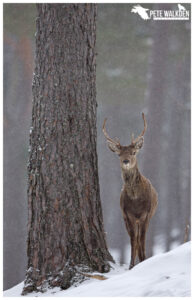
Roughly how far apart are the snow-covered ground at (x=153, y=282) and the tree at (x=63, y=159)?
449 millimetres

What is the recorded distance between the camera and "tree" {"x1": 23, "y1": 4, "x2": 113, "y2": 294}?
17.5 feet

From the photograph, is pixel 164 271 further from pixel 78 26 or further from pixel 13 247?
pixel 13 247

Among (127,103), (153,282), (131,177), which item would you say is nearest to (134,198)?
(131,177)

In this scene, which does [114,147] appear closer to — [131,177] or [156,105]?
[131,177]

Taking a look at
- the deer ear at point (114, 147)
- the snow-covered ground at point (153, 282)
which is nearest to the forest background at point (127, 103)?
the deer ear at point (114, 147)

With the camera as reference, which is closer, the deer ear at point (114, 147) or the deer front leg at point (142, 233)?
the deer ear at point (114, 147)

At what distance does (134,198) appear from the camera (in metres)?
6.19

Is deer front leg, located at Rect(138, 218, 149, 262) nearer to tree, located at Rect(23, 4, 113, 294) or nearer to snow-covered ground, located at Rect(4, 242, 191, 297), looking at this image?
tree, located at Rect(23, 4, 113, 294)

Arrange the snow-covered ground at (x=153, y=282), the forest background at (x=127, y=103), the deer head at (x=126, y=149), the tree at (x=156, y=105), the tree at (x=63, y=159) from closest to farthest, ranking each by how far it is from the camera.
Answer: the snow-covered ground at (x=153, y=282) < the tree at (x=63, y=159) < the deer head at (x=126, y=149) < the tree at (x=156, y=105) < the forest background at (x=127, y=103)

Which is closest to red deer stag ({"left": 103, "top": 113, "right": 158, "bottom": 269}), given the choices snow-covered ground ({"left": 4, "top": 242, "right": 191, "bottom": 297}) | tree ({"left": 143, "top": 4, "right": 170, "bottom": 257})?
snow-covered ground ({"left": 4, "top": 242, "right": 191, "bottom": 297})

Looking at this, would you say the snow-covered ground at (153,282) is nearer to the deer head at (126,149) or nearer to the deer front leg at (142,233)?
the deer front leg at (142,233)

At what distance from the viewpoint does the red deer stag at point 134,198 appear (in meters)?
6.08

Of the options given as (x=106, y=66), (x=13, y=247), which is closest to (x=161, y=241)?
(x=13, y=247)

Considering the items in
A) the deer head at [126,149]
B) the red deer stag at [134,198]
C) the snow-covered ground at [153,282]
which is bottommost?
the snow-covered ground at [153,282]
